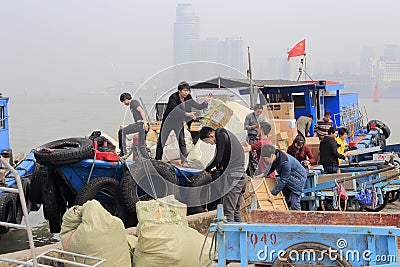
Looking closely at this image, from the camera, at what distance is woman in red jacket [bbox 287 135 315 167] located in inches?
337

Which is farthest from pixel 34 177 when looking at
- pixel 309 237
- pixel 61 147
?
pixel 309 237

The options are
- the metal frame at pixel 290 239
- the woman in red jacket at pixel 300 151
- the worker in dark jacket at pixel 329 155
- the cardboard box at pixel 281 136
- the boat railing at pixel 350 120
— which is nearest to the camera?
the metal frame at pixel 290 239

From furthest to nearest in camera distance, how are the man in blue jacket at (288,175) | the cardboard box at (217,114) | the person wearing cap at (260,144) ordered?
the cardboard box at (217,114), the man in blue jacket at (288,175), the person wearing cap at (260,144)

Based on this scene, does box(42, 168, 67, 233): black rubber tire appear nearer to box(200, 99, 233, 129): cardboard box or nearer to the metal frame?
box(200, 99, 233, 129): cardboard box

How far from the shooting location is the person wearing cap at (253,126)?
7.38 m

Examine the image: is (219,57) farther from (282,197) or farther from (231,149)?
(282,197)

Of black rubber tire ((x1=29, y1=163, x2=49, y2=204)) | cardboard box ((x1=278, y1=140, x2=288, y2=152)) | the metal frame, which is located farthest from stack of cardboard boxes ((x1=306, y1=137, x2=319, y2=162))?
the metal frame

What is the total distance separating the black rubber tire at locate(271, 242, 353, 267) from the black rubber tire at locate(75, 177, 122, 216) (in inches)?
174

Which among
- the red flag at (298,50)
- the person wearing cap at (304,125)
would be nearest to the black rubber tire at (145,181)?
the person wearing cap at (304,125)

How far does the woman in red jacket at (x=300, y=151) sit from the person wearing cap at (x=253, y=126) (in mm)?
1078

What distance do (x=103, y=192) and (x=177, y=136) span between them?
1449mm

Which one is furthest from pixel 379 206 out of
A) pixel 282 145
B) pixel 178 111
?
pixel 178 111

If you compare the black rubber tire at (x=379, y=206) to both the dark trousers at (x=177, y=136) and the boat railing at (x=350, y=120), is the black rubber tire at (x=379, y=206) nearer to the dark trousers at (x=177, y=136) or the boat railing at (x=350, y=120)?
the dark trousers at (x=177, y=136)

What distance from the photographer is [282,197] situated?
25.7 ft
